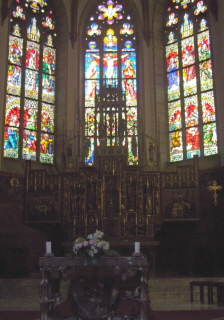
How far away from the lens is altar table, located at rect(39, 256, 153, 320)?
804cm

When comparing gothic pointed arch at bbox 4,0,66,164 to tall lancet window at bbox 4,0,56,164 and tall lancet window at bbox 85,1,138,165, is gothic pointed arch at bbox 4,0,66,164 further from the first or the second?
tall lancet window at bbox 85,1,138,165

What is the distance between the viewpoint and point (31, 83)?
19.1 meters

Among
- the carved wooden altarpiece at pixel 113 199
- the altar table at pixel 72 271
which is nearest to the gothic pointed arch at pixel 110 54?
the carved wooden altarpiece at pixel 113 199

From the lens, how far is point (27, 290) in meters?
12.8

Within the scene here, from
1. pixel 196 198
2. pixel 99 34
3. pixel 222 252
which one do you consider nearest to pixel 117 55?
pixel 99 34

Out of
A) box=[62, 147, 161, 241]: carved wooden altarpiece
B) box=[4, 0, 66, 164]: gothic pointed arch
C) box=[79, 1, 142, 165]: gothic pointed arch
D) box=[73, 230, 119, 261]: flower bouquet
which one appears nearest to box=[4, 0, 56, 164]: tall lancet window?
box=[4, 0, 66, 164]: gothic pointed arch

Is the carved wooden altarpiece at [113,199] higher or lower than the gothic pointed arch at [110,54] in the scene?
lower

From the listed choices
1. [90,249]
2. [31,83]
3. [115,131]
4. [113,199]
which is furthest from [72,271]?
[31,83]

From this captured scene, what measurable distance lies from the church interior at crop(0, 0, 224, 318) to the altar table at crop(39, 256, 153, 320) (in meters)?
6.58

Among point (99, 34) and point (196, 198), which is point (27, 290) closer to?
point (196, 198)

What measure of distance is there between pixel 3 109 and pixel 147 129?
5.78 m

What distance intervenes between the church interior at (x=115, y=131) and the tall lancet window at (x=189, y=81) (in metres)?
0.05

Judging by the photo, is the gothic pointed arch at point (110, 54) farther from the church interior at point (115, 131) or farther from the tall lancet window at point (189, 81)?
the tall lancet window at point (189, 81)

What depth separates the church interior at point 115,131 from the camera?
15562 millimetres
